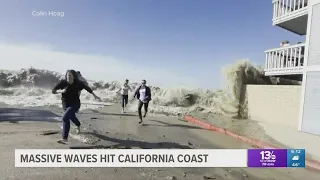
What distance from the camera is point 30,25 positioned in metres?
2.01

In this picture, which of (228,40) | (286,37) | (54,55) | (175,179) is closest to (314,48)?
(286,37)

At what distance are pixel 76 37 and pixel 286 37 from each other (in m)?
1.54

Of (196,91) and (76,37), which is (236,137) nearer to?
(196,91)

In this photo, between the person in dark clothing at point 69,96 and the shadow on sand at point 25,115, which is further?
the shadow on sand at point 25,115

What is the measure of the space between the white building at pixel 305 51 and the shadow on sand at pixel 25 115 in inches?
67.5

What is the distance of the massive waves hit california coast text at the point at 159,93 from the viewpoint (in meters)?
2.12

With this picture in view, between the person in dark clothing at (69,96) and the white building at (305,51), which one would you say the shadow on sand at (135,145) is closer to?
the person in dark clothing at (69,96)

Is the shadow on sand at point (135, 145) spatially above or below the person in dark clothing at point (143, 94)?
below

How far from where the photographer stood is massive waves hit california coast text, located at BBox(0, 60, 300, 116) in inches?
83.5

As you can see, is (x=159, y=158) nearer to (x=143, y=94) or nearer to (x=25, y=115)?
(x=143, y=94)

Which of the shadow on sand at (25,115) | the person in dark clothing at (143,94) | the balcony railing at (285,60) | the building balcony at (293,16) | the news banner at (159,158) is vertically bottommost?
the news banner at (159,158)

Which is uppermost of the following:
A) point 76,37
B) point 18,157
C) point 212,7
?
point 212,7

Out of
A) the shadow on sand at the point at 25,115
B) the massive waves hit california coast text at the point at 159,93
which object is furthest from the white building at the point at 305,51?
the shadow on sand at the point at 25,115

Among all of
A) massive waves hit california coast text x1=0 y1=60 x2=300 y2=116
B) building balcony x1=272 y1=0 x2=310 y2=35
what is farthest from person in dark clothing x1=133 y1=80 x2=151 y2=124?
building balcony x1=272 y1=0 x2=310 y2=35
